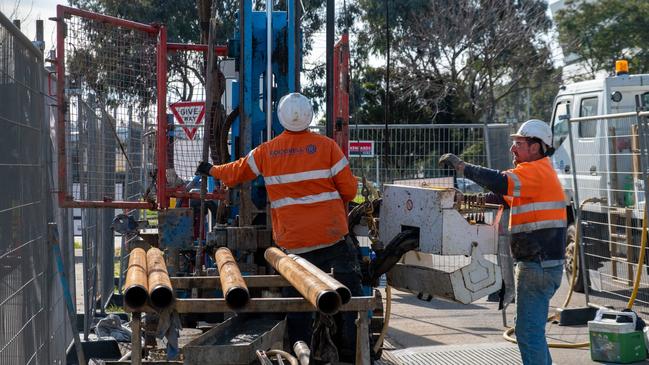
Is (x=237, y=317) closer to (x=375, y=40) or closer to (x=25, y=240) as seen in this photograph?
(x=25, y=240)

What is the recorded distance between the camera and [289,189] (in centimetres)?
663

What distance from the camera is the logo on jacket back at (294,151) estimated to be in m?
6.58

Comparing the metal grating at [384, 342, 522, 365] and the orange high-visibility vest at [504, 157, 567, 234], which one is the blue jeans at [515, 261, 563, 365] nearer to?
the orange high-visibility vest at [504, 157, 567, 234]

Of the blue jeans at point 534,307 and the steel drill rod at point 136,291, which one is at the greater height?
the steel drill rod at point 136,291

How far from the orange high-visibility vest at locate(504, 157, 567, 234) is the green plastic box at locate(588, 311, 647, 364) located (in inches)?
72.7

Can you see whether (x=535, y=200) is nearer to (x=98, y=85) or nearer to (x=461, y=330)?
(x=461, y=330)

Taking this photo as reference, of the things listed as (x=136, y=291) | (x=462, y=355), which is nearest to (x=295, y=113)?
(x=136, y=291)

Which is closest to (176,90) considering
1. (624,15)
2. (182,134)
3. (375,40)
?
(182,134)

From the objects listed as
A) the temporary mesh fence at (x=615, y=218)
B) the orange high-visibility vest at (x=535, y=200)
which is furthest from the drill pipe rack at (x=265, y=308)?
the temporary mesh fence at (x=615, y=218)

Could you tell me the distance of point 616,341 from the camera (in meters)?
8.34

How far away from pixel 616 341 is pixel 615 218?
8.77 ft

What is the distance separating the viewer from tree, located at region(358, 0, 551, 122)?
110 ft

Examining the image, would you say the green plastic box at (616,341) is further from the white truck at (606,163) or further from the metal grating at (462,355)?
the white truck at (606,163)

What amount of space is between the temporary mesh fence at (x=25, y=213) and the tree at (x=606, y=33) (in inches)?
1300
